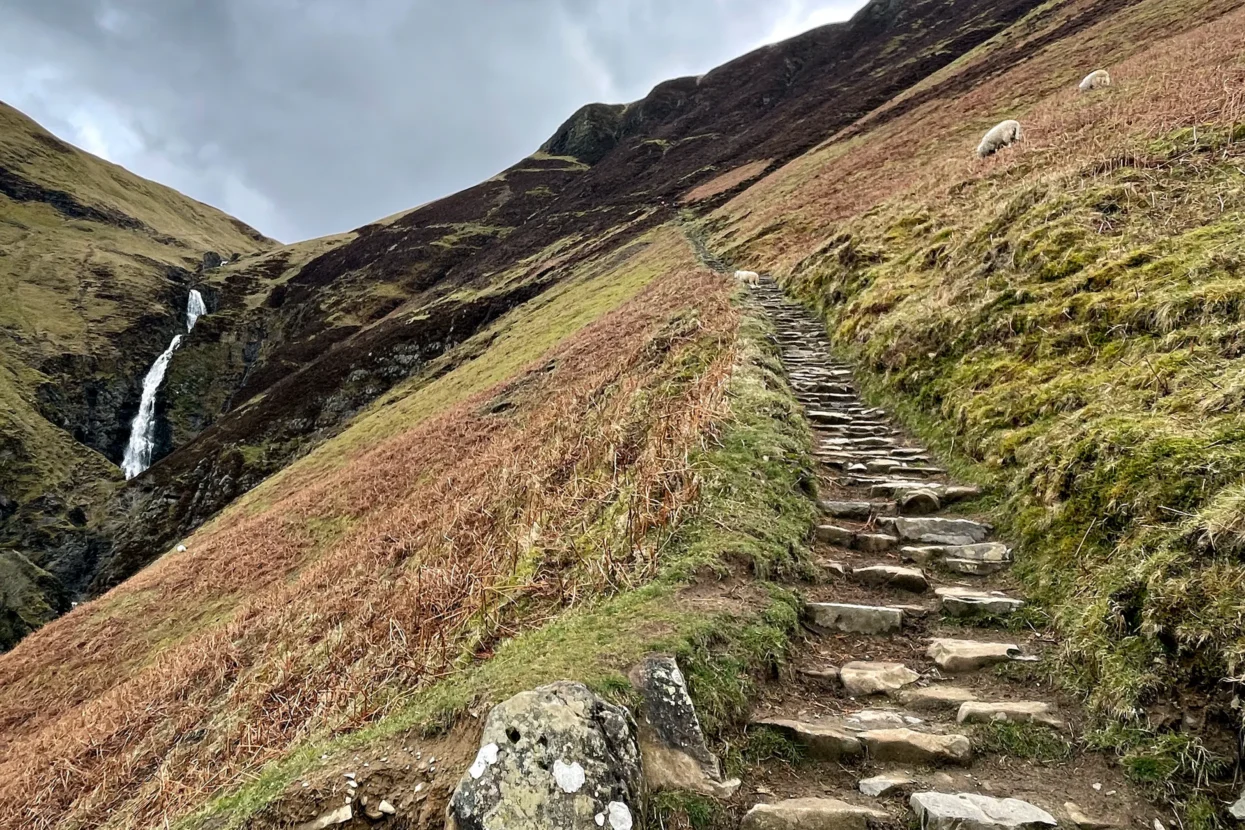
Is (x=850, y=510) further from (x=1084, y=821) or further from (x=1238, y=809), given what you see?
(x=1238, y=809)

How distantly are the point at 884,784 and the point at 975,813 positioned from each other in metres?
0.54

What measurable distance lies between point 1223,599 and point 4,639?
53.0 metres

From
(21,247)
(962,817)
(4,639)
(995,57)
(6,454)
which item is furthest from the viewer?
(21,247)

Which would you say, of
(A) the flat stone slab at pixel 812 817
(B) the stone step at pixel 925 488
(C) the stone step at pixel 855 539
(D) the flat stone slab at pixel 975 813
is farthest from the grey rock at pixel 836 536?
(A) the flat stone slab at pixel 812 817

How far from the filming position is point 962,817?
11.6 feet

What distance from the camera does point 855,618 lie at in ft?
19.1

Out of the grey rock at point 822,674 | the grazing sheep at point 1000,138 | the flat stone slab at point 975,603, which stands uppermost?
the grazing sheep at point 1000,138

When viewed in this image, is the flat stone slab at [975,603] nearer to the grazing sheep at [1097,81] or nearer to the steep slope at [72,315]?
the grazing sheep at [1097,81]

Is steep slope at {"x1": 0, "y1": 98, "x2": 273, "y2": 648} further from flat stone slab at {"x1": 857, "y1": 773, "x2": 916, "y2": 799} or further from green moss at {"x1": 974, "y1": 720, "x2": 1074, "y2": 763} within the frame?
green moss at {"x1": 974, "y1": 720, "x2": 1074, "y2": 763}

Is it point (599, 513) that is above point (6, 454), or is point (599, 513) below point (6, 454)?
below

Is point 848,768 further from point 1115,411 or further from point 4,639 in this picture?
point 4,639

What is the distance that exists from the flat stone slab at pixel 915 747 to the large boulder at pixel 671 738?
105cm

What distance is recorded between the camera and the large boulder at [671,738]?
4023 mm

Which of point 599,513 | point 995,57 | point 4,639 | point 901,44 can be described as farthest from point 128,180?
point 599,513
